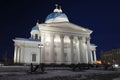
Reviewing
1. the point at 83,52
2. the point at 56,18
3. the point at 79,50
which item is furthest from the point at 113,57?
the point at 56,18

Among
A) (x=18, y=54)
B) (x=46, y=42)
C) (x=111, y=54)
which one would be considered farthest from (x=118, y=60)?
(x=18, y=54)

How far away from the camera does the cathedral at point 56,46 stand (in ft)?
142

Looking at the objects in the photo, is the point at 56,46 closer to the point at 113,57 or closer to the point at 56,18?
the point at 56,18

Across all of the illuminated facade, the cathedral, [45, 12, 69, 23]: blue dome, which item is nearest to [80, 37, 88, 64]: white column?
the cathedral

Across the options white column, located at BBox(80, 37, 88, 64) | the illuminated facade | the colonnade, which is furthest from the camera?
the illuminated facade

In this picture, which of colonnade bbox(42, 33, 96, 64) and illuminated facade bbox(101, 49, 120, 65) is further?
illuminated facade bbox(101, 49, 120, 65)

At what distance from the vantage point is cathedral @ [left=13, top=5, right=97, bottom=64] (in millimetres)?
43281

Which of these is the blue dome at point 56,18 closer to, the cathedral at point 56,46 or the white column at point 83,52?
the cathedral at point 56,46

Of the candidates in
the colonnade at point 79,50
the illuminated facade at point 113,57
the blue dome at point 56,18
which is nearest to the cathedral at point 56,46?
the colonnade at point 79,50

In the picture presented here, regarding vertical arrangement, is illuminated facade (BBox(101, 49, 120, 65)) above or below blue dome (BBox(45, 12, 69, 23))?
below

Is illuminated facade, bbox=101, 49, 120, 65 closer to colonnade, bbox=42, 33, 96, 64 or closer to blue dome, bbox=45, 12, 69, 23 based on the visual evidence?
colonnade, bbox=42, 33, 96, 64

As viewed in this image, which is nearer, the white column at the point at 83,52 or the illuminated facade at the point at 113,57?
the white column at the point at 83,52

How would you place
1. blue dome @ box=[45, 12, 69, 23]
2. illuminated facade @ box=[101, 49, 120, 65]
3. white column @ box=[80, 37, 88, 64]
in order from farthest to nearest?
illuminated facade @ box=[101, 49, 120, 65], blue dome @ box=[45, 12, 69, 23], white column @ box=[80, 37, 88, 64]

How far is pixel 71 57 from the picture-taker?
4475 cm
